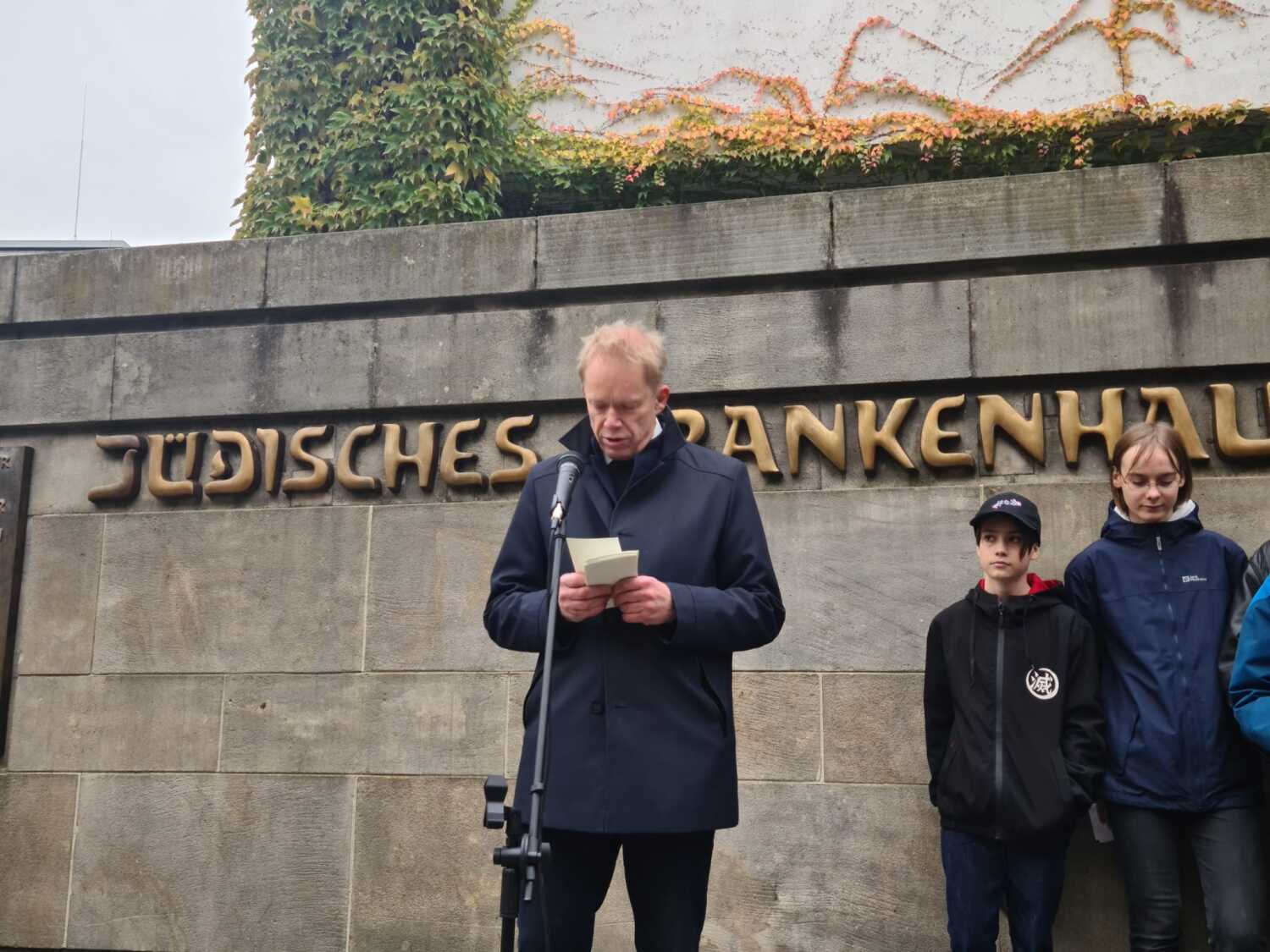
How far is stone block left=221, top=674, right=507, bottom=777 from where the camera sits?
645cm

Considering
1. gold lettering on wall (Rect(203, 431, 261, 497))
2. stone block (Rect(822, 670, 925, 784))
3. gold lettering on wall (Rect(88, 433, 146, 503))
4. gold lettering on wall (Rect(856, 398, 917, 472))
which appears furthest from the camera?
gold lettering on wall (Rect(88, 433, 146, 503))

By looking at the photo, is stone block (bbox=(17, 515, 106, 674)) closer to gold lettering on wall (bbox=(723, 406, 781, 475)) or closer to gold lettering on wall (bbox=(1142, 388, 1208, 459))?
gold lettering on wall (bbox=(723, 406, 781, 475))

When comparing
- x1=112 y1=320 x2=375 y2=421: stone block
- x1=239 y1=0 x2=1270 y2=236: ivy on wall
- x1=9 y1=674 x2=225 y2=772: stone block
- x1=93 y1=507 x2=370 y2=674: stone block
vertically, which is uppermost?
x1=239 y1=0 x2=1270 y2=236: ivy on wall

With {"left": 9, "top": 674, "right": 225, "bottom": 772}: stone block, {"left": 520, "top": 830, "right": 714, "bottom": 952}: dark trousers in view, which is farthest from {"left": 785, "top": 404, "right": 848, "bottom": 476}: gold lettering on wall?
{"left": 9, "top": 674, "right": 225, "bottom": 772}: stone block

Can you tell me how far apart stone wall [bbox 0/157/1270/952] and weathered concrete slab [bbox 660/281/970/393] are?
15 mm

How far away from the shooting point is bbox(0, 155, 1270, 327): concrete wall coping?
20.3 ft

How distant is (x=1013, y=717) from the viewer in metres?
4.89

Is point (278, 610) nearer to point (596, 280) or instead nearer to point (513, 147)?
point (596, 280)

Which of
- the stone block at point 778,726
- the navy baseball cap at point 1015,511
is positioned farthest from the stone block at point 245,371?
the navy baseball cap at point 1015,511

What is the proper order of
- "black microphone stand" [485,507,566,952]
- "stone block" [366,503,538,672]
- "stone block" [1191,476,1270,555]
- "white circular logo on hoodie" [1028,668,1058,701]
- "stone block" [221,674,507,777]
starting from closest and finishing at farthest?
"black microphone stand" [485,507,566,952], "white circular logo on hoodie" [1028,668,1058,701], "stone block" [1191,476,1270,555], "stone block" [221,674,507,777], "stone block" [366,503,538,672]

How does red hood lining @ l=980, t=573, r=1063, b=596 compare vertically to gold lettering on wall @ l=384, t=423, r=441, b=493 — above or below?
below

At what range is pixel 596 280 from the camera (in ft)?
22.3

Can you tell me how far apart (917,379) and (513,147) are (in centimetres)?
334

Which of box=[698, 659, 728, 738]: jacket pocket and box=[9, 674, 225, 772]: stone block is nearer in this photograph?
box=[698, 659, 728, 738]: jacket pocket
